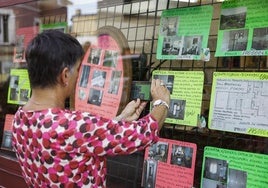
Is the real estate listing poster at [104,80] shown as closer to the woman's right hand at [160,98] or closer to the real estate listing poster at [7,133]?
the woman's right hand at [160,98]

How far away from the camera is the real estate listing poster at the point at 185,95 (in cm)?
192

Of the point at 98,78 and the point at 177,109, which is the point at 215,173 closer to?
the point at 177,109

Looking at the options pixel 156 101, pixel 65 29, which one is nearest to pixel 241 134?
pixel 156 101

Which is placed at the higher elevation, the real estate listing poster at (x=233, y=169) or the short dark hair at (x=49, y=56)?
the short dark hair at (x=49, y=56)

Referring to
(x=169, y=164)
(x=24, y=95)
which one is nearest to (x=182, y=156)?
(x=169, y=164)

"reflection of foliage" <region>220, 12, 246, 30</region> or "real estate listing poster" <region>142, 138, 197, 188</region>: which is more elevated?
"reflection of foliage" <region>220, 12, 246, 30</region>

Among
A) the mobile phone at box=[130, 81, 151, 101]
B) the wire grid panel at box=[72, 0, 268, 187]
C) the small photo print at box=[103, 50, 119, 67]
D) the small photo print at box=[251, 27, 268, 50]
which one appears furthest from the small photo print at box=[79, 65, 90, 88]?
the small photo print at box=[251, 27, 268, 50]

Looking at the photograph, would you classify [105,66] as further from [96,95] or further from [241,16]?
[241,16]

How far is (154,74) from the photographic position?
6.98 feet

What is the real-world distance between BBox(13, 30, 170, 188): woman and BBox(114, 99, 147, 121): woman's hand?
42 centimetres

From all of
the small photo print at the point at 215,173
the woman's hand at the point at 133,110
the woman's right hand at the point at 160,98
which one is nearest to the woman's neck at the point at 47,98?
the woman's right hand at the point at 160,98

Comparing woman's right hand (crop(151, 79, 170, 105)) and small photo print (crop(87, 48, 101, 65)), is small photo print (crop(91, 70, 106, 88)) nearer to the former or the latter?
small photo print (crop(87, 48, 101, 65))

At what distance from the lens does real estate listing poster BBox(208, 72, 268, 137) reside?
1698 millimetres

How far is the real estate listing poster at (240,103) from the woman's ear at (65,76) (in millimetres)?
725
